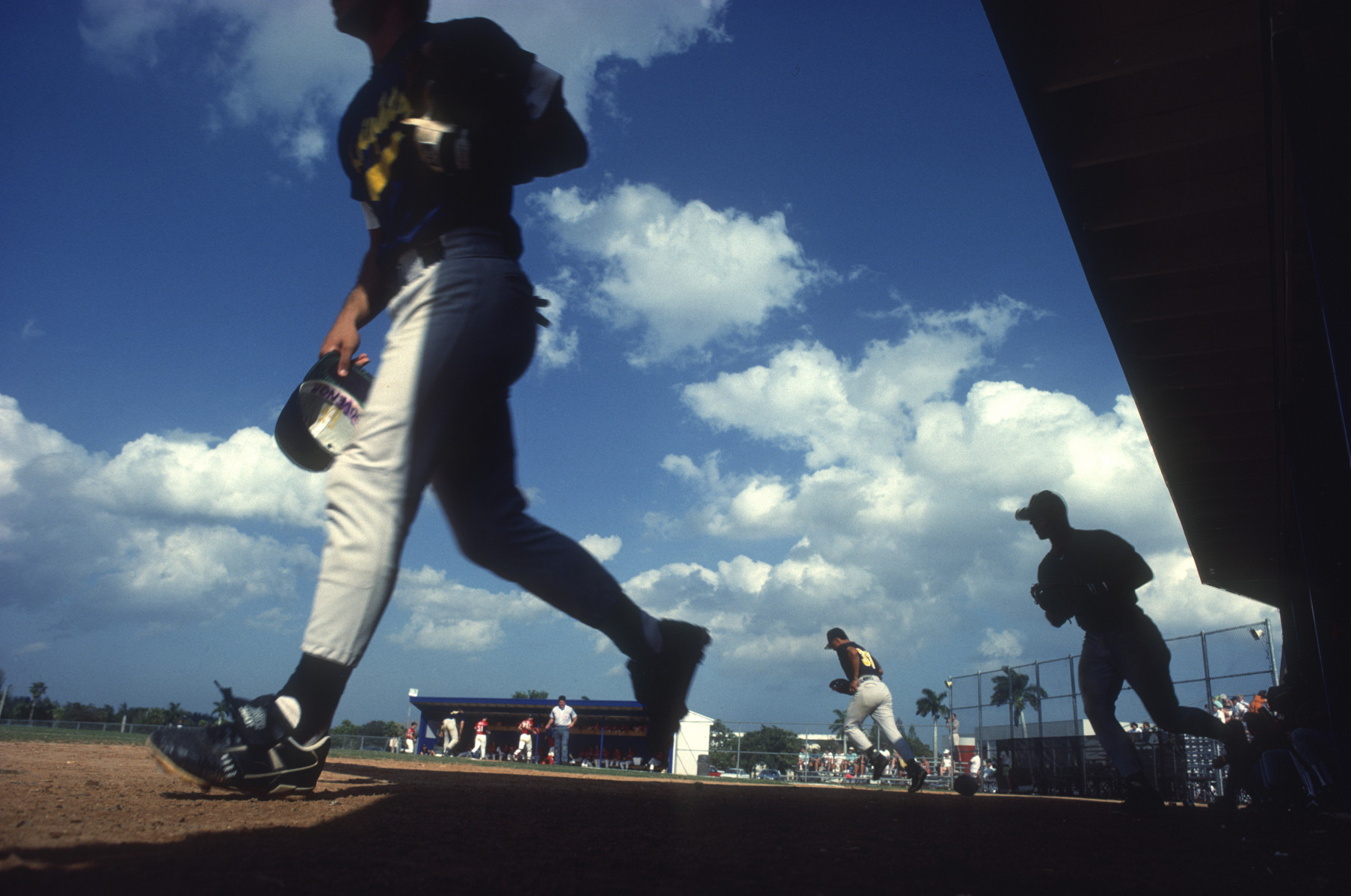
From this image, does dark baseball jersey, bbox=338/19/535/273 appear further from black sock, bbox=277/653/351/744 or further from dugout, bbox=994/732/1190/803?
dugout, bbox=994/732/1190/803

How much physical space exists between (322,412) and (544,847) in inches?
57.5

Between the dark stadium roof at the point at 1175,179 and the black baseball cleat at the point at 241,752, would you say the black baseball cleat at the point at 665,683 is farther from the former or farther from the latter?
the dark stadium roof at the point at 1175,179

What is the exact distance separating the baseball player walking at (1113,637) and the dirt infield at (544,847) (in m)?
1.42

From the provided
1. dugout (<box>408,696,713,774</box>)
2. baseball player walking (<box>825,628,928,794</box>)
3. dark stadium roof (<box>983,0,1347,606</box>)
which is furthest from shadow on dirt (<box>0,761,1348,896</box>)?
dugout (<box>408,696,713,774</box>)

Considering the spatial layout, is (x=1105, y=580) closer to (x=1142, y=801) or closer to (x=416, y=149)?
(x=1142, y=801)

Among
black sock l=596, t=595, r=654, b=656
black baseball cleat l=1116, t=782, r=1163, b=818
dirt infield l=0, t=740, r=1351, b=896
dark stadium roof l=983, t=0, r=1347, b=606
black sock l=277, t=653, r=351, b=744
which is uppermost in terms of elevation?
dark stadium roof l=983, t=0, r=1347, b=606

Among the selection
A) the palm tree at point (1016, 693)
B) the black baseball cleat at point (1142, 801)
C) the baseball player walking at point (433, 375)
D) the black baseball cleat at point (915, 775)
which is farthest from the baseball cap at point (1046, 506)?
the palm tree at point (1016, 693)

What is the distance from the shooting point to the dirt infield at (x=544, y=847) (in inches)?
43.9

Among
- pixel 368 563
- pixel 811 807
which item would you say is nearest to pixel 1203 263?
pixel 811 807

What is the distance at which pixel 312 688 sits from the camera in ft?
5.67

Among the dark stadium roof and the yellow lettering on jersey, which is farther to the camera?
the dark stadium roof

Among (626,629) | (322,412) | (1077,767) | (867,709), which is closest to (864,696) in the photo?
(867,709)

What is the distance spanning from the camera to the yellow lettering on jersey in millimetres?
2053

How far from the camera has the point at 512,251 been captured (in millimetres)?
2080
